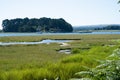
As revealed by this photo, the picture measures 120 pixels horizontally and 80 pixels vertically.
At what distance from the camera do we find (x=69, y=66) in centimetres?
1594

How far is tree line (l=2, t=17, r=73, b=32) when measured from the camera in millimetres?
182125

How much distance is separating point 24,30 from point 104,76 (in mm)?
181502

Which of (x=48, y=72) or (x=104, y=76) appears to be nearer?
(x=104, y=76)

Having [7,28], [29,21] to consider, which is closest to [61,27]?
[29,21]

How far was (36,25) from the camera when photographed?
186375mm

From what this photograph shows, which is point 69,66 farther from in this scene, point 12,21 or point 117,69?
point 12,21

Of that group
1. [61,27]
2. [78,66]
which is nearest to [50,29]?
[61,27]

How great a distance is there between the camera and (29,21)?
595 ft

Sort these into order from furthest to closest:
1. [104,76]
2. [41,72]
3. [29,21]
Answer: [29,21], [41,72], [104,76]

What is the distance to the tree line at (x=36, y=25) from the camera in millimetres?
182125

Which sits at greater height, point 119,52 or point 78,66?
point 119,52

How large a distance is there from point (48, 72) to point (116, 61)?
1196 centimetres

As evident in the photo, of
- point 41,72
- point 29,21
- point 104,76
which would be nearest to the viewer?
point 104,76

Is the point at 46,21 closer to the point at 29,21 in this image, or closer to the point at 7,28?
the point at 29,21
